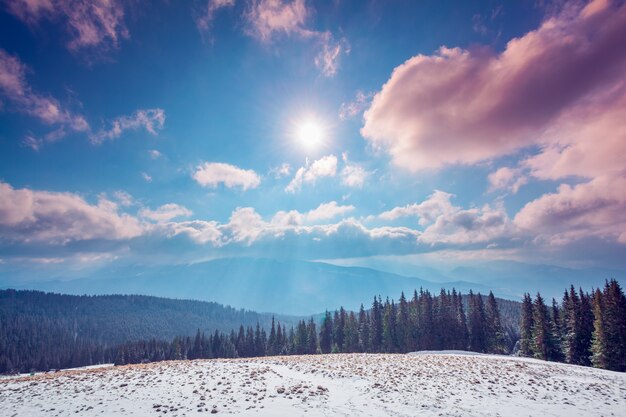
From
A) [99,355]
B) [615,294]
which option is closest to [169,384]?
[615,294]

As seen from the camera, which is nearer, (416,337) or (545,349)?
(545,349)

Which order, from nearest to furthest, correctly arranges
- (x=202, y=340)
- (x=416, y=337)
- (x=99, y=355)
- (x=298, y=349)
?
(x=416, y=337)
(x=298, y=349)
(x=202, y=340)
(x=99, y=355)

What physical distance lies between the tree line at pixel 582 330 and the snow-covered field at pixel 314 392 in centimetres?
2925

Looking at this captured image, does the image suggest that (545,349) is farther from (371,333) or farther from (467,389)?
(467,389)

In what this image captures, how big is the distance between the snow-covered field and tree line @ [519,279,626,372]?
2925cm

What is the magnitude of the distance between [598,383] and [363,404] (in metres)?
23.8

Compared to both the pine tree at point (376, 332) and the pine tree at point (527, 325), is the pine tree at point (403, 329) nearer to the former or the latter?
the pine tree at point (376, 332)

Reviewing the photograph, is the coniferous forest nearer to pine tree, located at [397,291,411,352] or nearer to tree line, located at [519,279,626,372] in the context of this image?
tree line, located at [519,279,626,372]

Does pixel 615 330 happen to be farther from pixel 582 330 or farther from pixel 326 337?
pixel 326 337

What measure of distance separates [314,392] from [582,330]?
6330cm

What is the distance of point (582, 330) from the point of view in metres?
57.0

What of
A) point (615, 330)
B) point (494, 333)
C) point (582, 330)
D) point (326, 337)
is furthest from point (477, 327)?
point (326, 337)

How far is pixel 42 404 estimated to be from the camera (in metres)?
19.3

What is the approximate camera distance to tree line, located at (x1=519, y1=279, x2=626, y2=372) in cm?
5003
